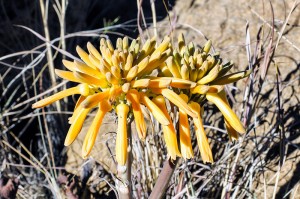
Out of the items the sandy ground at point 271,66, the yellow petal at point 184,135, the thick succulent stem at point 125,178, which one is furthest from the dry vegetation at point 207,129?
the yellow petal at point 184,135

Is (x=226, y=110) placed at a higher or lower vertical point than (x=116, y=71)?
lower

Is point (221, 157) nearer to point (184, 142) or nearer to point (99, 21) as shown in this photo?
point (184, 142)

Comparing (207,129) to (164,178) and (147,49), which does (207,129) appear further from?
(147,49)

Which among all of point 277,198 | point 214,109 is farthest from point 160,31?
point 277,198

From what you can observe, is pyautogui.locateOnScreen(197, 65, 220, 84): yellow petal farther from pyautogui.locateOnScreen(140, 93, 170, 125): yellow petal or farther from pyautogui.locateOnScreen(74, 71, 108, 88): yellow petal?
pyautogui.locateOnScreen(74, 71, 108, 88): yellow petal

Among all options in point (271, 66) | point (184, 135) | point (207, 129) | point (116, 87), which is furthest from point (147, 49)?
point (271, 66)
